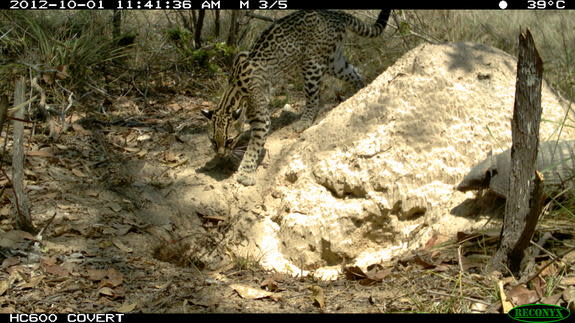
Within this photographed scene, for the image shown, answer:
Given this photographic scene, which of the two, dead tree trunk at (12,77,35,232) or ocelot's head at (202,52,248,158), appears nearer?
dead tree trunk at (12,77,35,232)

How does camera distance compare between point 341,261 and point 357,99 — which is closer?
point 341,261

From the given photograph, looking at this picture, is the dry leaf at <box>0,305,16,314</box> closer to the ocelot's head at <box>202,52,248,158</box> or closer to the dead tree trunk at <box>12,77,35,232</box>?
the dead tree trunk at <box>12,77,35,232</box>

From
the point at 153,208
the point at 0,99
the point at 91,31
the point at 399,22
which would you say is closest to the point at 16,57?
the point at 91,31

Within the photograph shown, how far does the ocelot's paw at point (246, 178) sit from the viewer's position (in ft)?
20.6

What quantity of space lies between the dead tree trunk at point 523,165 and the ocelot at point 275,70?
10.2 feet

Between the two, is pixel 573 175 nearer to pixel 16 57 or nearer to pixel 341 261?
pixel 341 261

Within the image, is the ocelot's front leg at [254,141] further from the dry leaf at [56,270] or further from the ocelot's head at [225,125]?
the dry leaf at [56,270]

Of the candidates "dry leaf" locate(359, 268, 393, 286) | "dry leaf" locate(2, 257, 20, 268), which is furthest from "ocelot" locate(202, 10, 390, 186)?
"dry leaf" locate(2, 257, 20, 268)

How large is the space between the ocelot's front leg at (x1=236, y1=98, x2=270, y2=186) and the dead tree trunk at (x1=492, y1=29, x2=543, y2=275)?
308 cm

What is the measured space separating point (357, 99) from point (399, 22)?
3.31 m

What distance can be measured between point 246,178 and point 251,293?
2314mm

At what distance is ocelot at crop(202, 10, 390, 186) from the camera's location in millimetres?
6461

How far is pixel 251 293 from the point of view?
162 inches

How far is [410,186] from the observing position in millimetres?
5262
